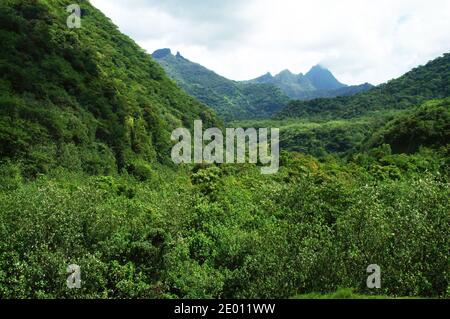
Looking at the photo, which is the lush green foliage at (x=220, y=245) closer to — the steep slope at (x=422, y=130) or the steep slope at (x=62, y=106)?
the steep slope at (x=62, y=106)

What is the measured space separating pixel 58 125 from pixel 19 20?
25.2 meters

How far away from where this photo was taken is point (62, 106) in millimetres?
79938

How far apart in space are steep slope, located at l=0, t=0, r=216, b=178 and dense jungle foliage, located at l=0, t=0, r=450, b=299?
24 cm

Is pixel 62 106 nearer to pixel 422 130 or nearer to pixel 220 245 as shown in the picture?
pixel 220 245

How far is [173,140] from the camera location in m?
108

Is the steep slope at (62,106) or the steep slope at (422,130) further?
the steep slope at (422,130)

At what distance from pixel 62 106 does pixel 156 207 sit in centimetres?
3587

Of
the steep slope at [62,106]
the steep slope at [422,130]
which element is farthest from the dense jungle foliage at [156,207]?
the steep slope at [422,130]

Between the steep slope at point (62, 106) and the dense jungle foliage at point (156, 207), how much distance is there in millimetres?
244

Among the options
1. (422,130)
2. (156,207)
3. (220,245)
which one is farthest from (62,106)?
(422,130)

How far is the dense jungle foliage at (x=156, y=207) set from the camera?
33688 mm
